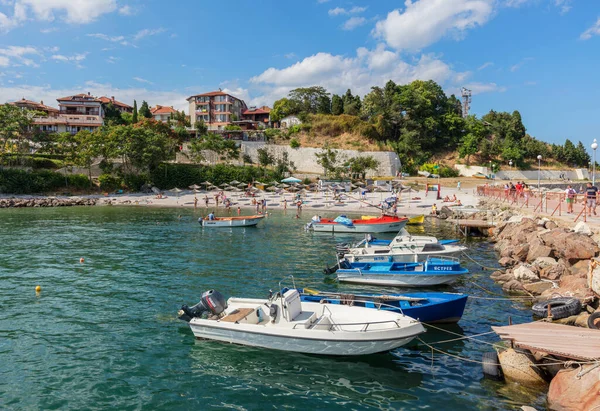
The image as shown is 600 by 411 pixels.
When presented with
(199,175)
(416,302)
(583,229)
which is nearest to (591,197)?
(583,229)

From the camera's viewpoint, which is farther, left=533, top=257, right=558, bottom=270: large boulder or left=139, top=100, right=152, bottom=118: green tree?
left=139, top=100, right=152, bottom=118: green tree

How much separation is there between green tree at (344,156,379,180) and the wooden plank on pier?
67493 millimetres

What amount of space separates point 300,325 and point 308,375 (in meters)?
1.51

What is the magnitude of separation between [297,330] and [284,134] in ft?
281

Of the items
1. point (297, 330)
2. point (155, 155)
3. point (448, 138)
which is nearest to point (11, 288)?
point (297, 330)

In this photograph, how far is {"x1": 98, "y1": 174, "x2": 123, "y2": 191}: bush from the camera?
70738 mm

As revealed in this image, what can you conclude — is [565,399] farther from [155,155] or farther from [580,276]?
[155,155]

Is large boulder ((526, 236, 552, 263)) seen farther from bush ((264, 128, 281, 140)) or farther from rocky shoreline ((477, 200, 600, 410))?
bush ((264, 128, 281, 140))

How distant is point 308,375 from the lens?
1241 centimetres

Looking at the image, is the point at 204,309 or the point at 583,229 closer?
the point at 204,309

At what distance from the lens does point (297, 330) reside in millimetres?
12891

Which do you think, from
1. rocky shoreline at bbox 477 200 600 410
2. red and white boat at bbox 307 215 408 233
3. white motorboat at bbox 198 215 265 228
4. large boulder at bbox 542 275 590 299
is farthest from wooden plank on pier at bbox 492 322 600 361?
white motorboat at bbox 198 215 265 228

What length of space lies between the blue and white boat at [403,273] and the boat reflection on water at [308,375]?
24.0 ft

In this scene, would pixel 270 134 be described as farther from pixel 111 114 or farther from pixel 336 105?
pixel 111 114
